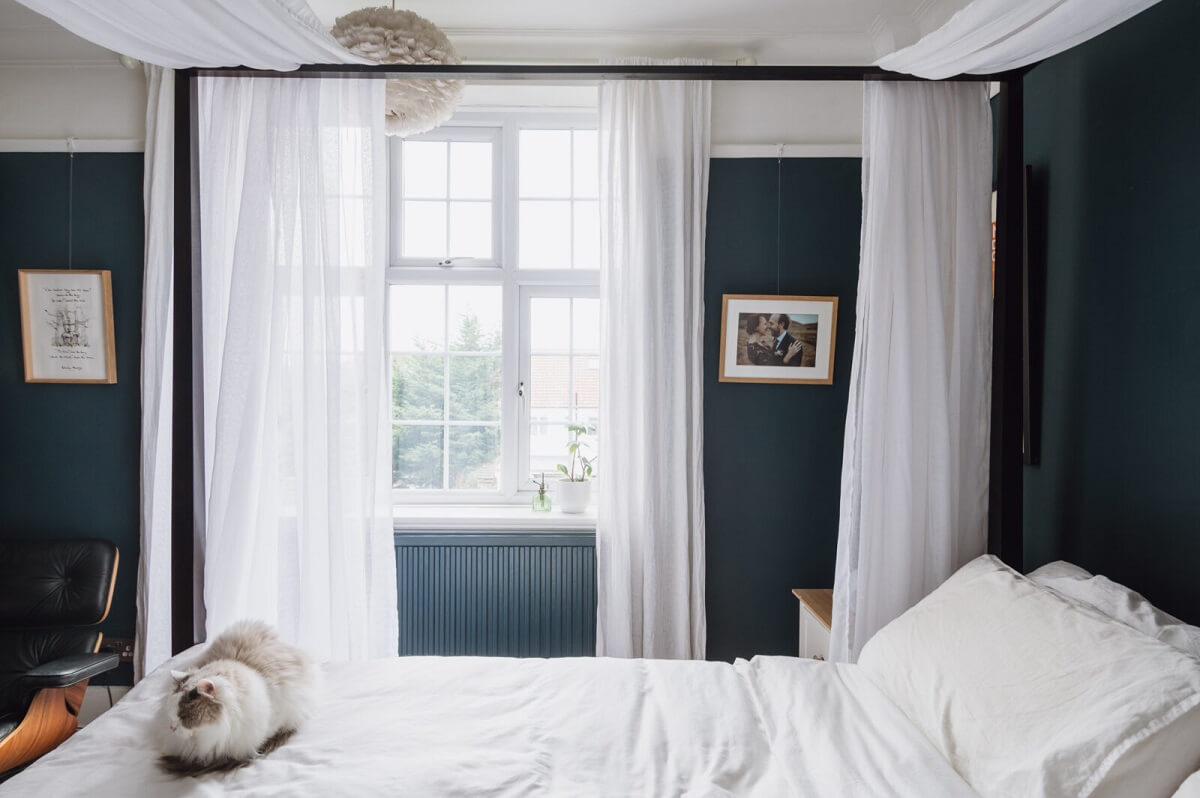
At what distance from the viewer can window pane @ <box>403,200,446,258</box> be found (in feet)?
10.3

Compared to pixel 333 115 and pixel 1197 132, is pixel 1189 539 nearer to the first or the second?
pixel 1197 132

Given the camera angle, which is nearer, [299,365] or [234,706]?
[234,706]

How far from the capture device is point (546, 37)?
2770 mm

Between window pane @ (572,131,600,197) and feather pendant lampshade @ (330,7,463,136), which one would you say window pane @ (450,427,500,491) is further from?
feather pendant lampshade @ (330,7,463,136)

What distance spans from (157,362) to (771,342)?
2.57m

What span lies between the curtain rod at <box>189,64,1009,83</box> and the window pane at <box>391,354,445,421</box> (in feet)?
4.92

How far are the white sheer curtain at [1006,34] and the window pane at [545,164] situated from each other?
66.7 inches

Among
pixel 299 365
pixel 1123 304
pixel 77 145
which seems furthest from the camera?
Answer: pixel 77 145

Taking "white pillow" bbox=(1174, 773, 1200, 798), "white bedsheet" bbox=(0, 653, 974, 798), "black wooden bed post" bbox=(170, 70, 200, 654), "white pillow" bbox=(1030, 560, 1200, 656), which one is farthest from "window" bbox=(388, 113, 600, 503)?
"white pillow" bbox=(1174, 773, 1200, 798)

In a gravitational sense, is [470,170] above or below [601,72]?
above

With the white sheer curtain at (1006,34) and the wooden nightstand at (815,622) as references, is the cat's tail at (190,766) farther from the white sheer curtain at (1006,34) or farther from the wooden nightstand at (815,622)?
the white sheer curtain at (1006,34)

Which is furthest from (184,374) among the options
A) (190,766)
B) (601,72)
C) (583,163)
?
(583,163)

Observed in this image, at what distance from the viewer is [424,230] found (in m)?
3.16

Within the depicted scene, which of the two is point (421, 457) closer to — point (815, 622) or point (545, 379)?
point (545, 379)
